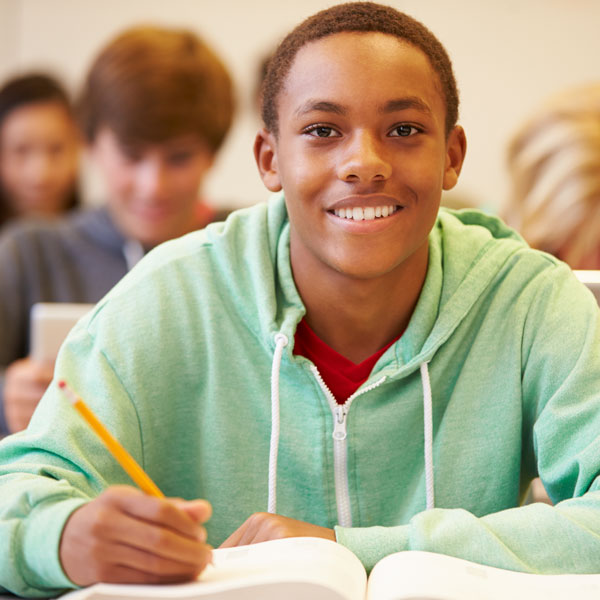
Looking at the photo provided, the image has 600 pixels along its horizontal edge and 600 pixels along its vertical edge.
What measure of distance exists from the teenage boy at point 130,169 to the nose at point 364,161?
1.13 meters

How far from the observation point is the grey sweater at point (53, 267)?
2.14 m

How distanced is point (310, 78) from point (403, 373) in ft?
0.99

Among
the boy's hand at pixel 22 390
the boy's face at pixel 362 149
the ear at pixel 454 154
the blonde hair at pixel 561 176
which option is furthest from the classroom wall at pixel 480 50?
the boy's face at pixel 362 149

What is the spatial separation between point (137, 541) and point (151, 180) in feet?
4.78

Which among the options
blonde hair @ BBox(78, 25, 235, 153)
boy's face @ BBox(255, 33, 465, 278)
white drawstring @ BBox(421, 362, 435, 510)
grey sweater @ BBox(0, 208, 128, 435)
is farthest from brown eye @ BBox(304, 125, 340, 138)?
grey sweater @ BBox(0, 208, 128, 435)

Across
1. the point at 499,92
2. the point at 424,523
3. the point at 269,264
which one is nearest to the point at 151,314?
the point at 269,264

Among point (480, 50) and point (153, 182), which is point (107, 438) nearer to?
point (153, 182)

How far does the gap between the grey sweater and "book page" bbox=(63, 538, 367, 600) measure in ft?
4.72

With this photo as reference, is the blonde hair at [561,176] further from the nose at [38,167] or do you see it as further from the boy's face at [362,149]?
the nose at [38,167]

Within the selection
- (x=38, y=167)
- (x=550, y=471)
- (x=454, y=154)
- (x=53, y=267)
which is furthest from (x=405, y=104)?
(x=38, y=167)

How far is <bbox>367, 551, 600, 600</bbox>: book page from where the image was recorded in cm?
73

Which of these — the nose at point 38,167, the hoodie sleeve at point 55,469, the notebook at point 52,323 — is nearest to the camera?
A: the hoodie sleeve at point 55,469

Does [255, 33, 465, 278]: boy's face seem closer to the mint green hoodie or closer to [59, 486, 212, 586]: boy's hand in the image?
the mint green hoodie

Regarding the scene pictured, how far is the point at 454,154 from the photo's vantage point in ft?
3.60
